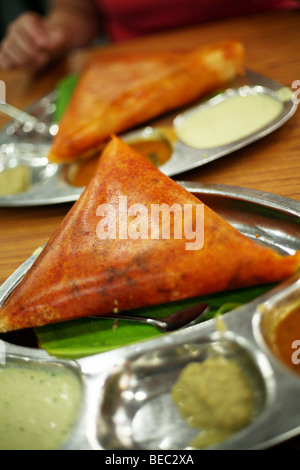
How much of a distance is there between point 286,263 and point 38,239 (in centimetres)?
63

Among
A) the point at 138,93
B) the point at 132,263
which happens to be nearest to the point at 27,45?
the point at 138,93

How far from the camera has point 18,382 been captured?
76cm

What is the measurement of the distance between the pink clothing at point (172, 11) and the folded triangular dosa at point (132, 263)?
1.41m

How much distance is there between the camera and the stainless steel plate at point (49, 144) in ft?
3.80

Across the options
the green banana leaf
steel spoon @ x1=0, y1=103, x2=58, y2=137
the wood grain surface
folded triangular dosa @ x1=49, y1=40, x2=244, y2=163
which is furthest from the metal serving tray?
steel spoon @ x1=0, y1=103, x2=58, y2=137

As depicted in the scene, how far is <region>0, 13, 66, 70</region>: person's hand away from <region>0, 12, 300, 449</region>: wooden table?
0.21 meters

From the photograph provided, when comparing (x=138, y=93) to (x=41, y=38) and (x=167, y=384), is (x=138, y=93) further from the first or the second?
(x=167, y=384)

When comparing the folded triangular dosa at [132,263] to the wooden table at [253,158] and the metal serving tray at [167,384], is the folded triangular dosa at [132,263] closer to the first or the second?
the metal serving tray at [167,384]

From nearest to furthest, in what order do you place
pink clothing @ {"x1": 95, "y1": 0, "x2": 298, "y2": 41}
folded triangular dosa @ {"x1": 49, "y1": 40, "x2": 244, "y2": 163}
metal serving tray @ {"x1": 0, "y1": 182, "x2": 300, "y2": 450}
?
metal serving tray @ {"x1": 0, "y1": 182, "x2": 300, "y2": 450} → folded triangular dosa @ {"x1": 49, "y1": 40, "x2": 244, "y2": 163} → pink clothing @ {"x1": 95, "y1": 0, "x2": 298, "y2": 41}

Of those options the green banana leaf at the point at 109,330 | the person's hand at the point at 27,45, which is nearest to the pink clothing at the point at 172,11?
the person's hand at the point at 27,45

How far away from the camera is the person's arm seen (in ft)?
6.47

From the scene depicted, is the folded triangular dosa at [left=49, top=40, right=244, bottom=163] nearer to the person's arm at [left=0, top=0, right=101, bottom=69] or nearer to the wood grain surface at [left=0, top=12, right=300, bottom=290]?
the wood grain surface at [left=0, top=12, right=300, bottom=290]

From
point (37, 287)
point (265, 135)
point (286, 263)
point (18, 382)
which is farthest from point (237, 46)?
point (18, 382)

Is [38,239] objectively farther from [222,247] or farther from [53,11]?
[53,11]
